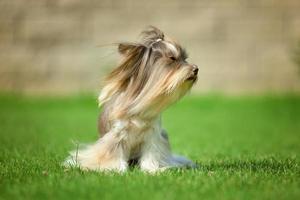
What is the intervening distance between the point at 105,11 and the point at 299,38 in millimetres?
4379

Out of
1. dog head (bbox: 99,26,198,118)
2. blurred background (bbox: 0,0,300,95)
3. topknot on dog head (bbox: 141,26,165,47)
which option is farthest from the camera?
blurred background (bbox: 0,0,300,95)

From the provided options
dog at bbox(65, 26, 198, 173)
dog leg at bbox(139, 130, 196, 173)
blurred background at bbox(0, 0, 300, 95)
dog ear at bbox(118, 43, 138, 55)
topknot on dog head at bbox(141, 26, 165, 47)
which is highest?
topknot on dog head at bbox(141, 26, 165, 47)

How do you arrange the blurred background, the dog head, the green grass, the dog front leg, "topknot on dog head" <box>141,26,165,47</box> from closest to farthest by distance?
the green grass, the dog head, the dog front leg, "topknot on dog head" <box>141,26,165,47</box>, the blurred background

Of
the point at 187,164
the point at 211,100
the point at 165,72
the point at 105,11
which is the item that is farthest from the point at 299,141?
the point at 105,11

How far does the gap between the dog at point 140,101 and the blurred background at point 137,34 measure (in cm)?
1021

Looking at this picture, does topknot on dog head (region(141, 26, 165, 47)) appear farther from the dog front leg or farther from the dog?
the dog front leg

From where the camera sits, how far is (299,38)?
1759cm

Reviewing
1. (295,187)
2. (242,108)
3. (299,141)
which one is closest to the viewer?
(295,187)

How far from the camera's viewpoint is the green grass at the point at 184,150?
5930 mm

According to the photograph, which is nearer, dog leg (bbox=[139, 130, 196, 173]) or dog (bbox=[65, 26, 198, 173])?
dog (bbox=[65, 26, 198, 173])

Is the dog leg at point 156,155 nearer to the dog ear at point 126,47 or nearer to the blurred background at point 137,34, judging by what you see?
the dog ear at point 126,47

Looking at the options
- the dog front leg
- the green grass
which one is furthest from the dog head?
the green grass

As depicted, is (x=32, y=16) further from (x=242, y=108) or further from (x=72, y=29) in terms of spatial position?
(x=242, y=108)

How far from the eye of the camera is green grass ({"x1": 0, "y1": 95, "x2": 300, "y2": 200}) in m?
5.93
